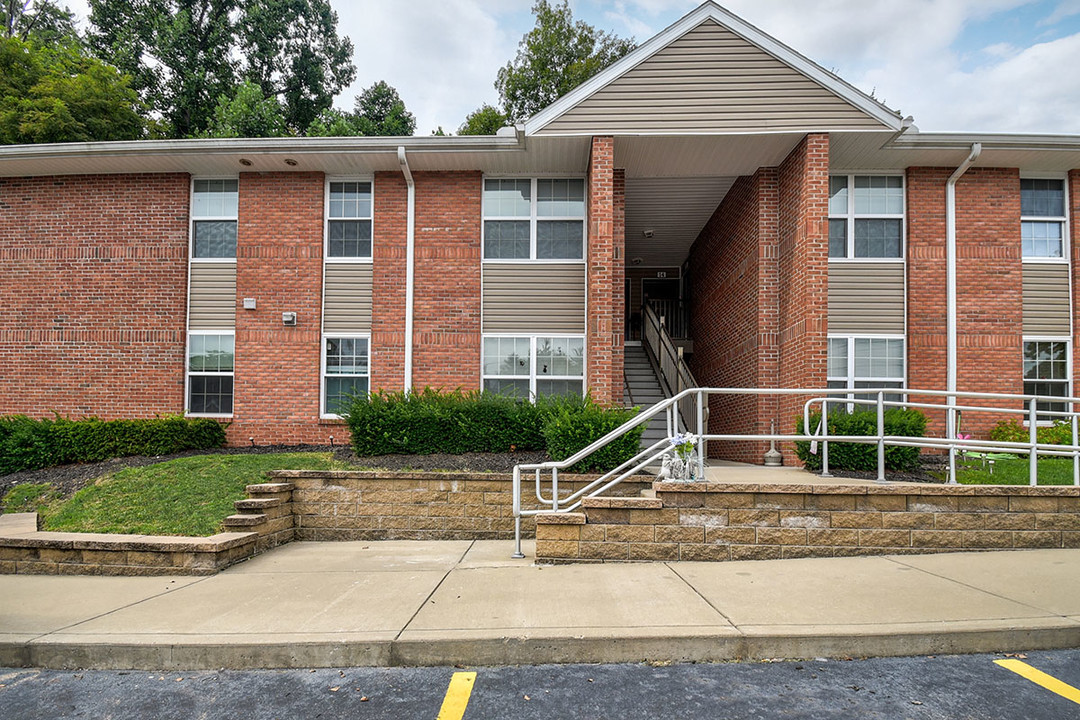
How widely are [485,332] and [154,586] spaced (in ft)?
23.6

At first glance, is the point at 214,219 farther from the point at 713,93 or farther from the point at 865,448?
the point at 865,448

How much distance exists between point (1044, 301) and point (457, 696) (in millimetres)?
12753

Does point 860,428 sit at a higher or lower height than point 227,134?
lower

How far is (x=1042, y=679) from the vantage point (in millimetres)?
3682

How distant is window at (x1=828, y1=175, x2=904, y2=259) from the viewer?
11.9 m

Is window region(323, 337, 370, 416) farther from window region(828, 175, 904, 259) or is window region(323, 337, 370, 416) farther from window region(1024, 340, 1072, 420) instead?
window region(1024, 340, 1072, 420)

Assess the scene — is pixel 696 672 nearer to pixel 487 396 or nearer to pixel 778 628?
pixel 778 628

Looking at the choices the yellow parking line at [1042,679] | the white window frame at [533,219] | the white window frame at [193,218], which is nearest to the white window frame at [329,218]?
the white window frame at [193,218]

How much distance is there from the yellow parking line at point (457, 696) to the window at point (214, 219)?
35.3 feet

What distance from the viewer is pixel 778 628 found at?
4.19 metres

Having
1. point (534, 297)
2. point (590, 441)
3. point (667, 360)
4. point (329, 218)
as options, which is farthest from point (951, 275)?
point (329, 218)

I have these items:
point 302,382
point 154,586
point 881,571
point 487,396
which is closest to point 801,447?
point 881,571

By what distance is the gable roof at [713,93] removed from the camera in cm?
1027

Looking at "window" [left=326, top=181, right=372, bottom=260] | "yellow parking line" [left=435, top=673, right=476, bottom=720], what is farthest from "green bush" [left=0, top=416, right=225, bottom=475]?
"yellow parking line" [left=435, top=673, right=476, bottom=720]
